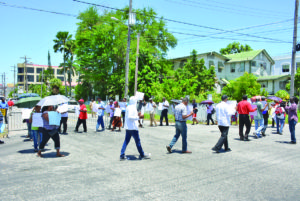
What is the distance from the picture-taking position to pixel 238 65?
4462cm

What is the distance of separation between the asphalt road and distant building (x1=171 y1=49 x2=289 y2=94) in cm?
3567

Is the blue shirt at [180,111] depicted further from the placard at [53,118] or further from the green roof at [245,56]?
the green roof at [245,56]

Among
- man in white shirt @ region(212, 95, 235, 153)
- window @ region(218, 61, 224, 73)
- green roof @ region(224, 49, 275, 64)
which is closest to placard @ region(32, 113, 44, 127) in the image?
man in white shirt @ region(212, 95, 235, 153)

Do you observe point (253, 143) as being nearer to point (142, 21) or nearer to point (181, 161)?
point (181, 161)

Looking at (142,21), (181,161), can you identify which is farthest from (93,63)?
(181,161)

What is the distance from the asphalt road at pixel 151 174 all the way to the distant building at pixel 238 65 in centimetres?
3567

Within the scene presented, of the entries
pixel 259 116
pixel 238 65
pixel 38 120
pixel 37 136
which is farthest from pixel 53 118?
pixel 238 65

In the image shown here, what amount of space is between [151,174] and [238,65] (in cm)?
4252

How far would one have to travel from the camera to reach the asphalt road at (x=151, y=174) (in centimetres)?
466

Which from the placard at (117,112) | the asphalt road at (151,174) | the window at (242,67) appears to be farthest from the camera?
the window at (242,67)

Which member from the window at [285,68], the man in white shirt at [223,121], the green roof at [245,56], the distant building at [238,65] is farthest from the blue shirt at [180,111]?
the window at [285,68]

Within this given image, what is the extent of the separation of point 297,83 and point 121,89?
1055 inches

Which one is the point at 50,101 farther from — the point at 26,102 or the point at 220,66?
the point at 220,66

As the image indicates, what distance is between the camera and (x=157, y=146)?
31.7ft
